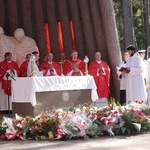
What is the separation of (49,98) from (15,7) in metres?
4.96

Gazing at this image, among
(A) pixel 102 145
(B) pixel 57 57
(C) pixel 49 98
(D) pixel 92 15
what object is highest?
(D) pixel 92 15

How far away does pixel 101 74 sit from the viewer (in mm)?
13172

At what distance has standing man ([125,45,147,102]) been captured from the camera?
11797mm

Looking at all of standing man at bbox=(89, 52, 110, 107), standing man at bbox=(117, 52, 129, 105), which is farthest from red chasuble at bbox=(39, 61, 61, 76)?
standing man at bbox=(117, 52, 129, 105)

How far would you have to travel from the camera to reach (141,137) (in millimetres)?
7738

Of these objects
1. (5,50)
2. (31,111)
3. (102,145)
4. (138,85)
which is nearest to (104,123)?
(102,145)

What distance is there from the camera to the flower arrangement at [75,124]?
25.1ft

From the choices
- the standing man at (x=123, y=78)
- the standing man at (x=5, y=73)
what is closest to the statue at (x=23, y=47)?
the standing man at (x=5, y=73)

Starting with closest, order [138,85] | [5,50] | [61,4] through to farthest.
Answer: [138,85], [5,50], [61,4]

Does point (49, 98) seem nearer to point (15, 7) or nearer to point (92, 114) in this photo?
point (92, 114)

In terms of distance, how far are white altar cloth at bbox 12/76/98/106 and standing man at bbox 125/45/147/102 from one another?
1569 millimetres

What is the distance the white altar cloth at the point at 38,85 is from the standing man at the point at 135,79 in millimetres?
1569

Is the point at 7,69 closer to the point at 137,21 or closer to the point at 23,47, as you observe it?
the point at 23,47

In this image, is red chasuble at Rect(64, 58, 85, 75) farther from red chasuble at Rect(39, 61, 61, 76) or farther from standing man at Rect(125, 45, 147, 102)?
standing man at Rect(125, 45, 147, 102)
